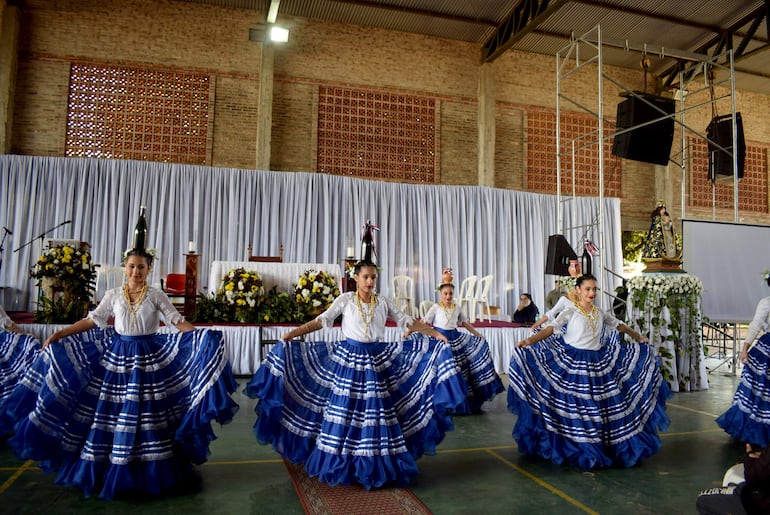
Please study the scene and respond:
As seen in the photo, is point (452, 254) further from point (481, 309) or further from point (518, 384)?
point (518, 384)

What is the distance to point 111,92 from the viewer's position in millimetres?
11477

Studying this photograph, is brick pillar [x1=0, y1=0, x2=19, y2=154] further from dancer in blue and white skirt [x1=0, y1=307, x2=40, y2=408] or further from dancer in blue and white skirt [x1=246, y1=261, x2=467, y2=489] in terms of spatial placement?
dancer in blue and white skirt [x1=246, y1=261, x2=467, y2=489]

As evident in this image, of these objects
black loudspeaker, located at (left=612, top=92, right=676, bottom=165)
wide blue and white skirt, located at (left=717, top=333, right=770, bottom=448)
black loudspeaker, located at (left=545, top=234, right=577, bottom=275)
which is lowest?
wide blue and white skirt, located at (left=717, top=333, right=770, bottom=448)

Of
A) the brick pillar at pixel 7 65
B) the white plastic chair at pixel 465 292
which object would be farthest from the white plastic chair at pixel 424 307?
the brick pillar at pixel 7 65

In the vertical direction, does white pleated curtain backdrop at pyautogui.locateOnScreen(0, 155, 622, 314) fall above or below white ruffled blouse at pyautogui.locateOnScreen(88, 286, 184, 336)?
above

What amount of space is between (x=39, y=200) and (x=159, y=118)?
8.96 ft

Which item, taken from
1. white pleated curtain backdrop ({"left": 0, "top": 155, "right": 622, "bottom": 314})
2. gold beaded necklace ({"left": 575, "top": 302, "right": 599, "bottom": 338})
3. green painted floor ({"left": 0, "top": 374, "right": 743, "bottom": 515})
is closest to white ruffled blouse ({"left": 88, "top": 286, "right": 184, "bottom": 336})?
green painted floor ({"left": 0, "top": 374, "right": 743, "bottom": 515})

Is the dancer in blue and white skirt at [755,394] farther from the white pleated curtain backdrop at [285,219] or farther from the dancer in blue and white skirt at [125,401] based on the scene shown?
the white pleated curtain backdrop at [285,219]

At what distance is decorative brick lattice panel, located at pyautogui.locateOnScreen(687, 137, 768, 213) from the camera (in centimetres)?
1507

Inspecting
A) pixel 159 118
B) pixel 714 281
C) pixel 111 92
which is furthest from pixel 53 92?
pixel 714 281

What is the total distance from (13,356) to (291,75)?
9107mm

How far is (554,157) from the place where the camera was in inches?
Result: 552

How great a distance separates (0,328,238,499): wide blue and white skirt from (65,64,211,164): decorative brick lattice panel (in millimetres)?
8821

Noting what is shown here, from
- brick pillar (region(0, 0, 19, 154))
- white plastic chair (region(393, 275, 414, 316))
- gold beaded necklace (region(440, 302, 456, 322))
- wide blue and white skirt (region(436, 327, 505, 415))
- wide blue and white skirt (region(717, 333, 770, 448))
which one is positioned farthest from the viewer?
white plastic chair (region(393, 275, 414, 316))
